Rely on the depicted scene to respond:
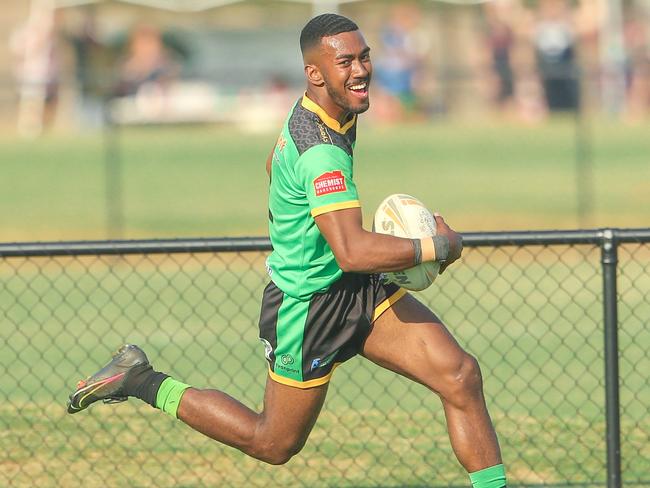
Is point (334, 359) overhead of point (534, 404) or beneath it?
overhead

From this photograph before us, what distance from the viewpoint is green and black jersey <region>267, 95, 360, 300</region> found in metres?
5.50

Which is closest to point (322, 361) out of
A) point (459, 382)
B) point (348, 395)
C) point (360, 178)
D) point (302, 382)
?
point (302, 382)

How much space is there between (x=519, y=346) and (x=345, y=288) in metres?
4.38

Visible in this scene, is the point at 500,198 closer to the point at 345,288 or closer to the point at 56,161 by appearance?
the point at 56,161

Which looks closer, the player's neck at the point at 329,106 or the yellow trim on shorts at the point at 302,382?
the player's neck at the point at 329,106

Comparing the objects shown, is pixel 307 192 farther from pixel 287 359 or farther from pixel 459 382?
pixel 459 382

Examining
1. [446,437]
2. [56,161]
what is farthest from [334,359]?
[56,161]

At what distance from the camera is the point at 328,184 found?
5488 millimetres

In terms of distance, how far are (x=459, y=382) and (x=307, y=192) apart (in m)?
1.02

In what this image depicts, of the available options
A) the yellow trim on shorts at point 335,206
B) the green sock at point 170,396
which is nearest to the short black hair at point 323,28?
the yellow trim on shorts at point 335,206

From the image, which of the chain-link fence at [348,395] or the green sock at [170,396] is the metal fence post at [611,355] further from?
the green sock at [170,396]

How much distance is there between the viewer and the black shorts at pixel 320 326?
19.2 feet

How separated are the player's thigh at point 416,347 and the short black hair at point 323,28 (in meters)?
1.17

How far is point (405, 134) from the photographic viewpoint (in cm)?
2841
